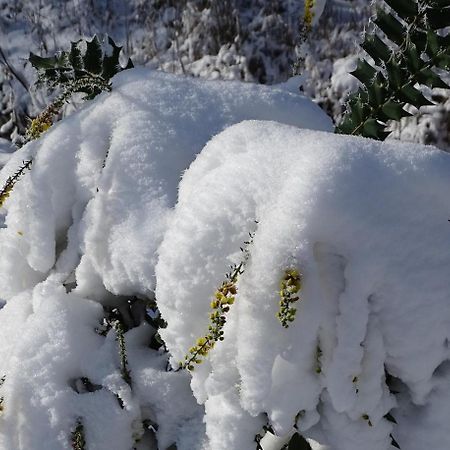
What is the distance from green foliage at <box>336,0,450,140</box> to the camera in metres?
1.15

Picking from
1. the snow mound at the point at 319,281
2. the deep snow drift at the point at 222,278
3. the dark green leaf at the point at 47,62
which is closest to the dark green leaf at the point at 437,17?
the deep snow drift at the point at 222,278

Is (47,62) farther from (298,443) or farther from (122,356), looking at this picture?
(298,443)

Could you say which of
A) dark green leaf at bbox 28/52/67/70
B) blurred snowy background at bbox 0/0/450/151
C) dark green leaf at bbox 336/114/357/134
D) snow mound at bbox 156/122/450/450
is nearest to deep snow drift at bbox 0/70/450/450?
snow mound at bbox 156/122/450/450

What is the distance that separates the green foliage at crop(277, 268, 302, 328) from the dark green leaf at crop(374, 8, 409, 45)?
805 millimetres

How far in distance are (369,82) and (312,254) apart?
747 millimetres

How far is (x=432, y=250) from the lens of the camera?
71cm

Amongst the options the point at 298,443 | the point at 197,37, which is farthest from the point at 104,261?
the point at 197,37

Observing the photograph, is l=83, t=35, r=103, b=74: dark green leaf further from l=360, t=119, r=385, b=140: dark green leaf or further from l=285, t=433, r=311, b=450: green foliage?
l=285, t=433, r=311, b=450: green foliage

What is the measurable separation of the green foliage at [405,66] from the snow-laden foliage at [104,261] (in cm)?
10

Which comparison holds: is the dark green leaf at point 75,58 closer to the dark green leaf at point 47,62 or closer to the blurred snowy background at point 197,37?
the dark green leaf at point 47,62

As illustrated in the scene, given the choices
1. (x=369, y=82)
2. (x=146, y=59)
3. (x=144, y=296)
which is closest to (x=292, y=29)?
(x=146, y=59)

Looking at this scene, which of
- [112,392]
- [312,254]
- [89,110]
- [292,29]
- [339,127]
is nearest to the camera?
[312,254]

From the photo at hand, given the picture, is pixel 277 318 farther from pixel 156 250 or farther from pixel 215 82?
pixel 215 82

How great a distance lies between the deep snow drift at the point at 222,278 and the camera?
706 mm
